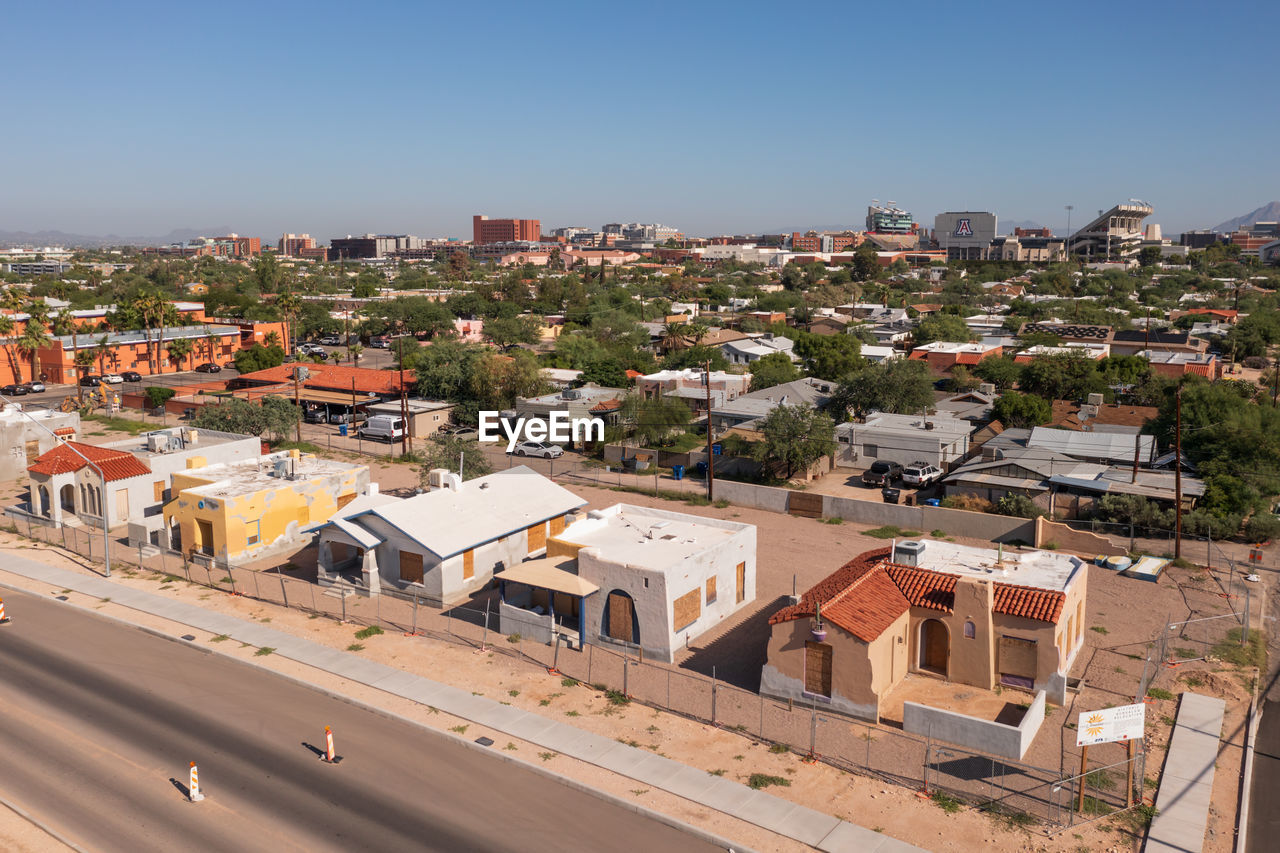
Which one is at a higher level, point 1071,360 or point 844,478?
point 1071,360

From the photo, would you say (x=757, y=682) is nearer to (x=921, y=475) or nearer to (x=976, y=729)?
(x=976, y=729)

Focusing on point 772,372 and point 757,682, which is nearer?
point 757,682

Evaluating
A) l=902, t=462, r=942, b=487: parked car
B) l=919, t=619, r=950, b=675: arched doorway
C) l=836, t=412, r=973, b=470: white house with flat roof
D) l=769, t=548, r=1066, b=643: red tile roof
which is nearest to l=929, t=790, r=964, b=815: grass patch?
l=769, t=548, r=1066, b=643: red tile roof

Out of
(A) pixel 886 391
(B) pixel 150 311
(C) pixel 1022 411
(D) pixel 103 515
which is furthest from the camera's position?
(B) pixel 150 311

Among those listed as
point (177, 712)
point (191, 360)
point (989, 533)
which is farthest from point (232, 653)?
point (191, 360)

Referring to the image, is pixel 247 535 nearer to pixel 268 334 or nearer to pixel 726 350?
pixel 726 350

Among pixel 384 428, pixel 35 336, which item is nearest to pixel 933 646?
pixel 384 428
